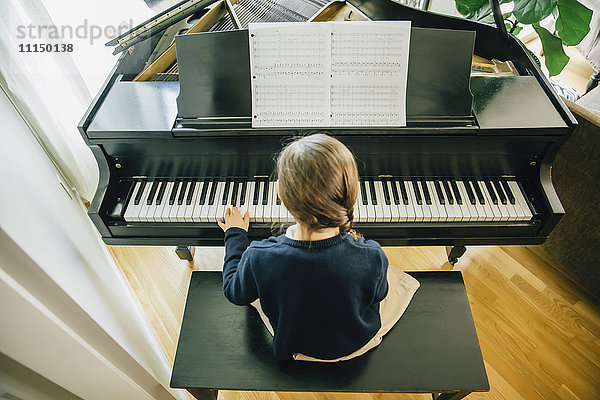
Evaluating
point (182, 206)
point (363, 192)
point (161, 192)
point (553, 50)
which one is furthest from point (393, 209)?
point (553, 50)

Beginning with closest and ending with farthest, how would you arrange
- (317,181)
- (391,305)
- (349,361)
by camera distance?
(317,181), (349,361), (391,305)

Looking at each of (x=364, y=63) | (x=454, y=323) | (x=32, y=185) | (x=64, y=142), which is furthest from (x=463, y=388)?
(x=64, y=142)

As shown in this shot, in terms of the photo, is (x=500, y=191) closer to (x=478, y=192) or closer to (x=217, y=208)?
(x=478, y=192)

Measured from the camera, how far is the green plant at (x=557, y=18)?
6.54ft

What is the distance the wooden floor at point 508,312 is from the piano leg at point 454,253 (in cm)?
6

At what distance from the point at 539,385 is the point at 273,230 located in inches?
63.3

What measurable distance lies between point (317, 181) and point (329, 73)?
0.60m

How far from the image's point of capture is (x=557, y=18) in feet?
7.16

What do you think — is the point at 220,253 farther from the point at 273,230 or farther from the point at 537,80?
the point at 537,80

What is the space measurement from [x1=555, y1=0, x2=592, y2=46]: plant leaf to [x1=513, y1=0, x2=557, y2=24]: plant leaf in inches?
7.4

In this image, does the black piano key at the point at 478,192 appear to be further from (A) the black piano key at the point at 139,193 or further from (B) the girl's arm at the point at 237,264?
(A) the black piano key at the point at 139,193

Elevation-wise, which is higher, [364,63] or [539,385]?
[364,63]

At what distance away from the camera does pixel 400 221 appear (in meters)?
1.66

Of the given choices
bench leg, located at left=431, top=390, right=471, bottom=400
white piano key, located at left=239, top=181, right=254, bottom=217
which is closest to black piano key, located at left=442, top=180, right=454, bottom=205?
bench leg, located at left=431, top=390, right=471, bottom=400
